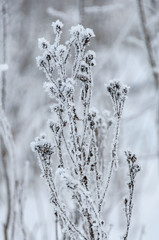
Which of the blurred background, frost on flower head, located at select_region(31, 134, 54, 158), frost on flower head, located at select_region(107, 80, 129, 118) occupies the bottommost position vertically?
frost on flower head, located at select_region(31, 134, 54, 158)

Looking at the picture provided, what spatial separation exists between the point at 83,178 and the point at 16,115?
12.9 feet

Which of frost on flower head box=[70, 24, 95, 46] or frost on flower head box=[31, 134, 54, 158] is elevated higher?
frost on flower head box=[70, 24, 95, 46]

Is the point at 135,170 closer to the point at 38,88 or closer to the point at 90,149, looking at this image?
the point at 90,149

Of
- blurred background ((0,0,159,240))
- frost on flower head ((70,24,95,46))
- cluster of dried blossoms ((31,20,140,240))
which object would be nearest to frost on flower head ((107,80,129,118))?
cluster of dried blossoms ((31,20,140,240))

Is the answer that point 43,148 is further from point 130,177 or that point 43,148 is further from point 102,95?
point 102,95

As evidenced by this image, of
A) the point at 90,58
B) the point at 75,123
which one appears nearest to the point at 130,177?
the point at 75,123

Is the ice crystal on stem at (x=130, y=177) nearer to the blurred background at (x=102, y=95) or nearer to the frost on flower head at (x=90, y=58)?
the frost on flower head at (x=90, y=58)

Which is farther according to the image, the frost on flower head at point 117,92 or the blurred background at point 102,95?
the blurred background at point 102,95

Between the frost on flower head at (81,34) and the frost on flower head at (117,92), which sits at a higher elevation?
the frost on flower head at (81,34)

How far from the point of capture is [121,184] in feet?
8.43

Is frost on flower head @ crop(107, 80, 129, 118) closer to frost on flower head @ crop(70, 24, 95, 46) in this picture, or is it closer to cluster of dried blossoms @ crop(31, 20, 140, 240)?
cluster of dried blossoms @ crop(31, 20, 140, 240)

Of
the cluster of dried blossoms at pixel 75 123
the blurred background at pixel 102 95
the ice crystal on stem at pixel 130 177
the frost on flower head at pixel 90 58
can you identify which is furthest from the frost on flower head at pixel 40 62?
the blurred background at pixel 102 95

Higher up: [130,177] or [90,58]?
[90,58]

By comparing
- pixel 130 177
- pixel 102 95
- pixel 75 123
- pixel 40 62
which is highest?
pixel 102 95
